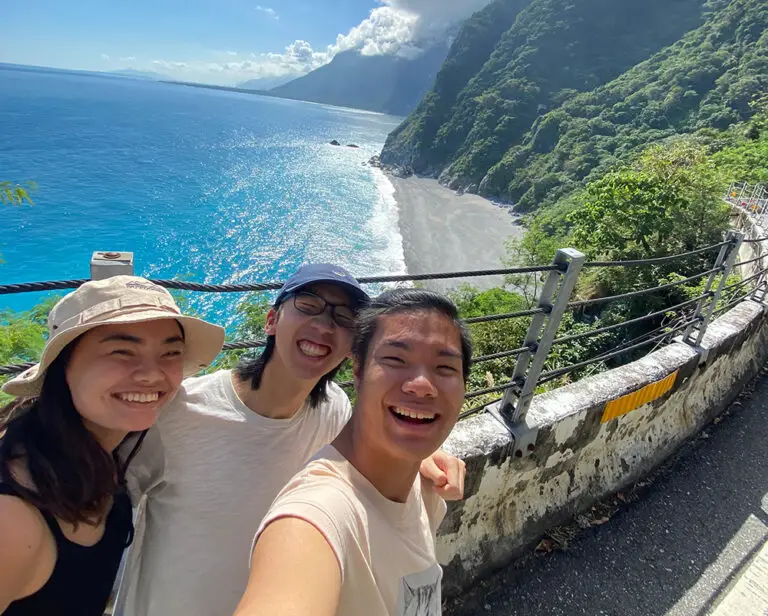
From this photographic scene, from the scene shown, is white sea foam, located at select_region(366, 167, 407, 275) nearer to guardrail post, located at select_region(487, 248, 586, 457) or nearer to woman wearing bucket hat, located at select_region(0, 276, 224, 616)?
guardrail post, located at select_region(487, 248, 586, 457)

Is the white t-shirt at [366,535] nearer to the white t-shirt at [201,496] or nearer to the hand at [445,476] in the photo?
the hand at [445,476]

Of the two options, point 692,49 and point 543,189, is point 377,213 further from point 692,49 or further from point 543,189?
point 692,49

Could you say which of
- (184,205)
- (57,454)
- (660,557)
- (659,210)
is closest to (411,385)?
(57,454)

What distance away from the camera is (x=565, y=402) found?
2.91 m

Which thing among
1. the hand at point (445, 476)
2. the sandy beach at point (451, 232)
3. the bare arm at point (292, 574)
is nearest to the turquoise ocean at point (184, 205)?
the sandy beach at point (451, 232)

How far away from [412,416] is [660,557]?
2645 mm

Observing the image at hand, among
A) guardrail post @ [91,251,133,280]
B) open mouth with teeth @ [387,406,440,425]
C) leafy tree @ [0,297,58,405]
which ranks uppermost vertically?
guardrail post @ [91,251,133,280]

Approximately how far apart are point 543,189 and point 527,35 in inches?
2517

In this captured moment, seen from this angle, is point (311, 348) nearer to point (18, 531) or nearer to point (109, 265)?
point (109, 265)

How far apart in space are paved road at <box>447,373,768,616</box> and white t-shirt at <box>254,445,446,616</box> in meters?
1.61

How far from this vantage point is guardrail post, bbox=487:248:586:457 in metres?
2.33

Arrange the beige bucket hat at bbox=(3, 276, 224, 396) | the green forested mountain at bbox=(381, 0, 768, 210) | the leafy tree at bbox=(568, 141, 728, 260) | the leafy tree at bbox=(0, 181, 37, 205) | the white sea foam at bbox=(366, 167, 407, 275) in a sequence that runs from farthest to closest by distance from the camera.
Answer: the green forested mountain at bbox=(381, 0, 768, 210) → the white sea foam at bbox=(366, 167, 407, 275) → the leafy tree at bbox=(568, 141, 728, 260) → the leafy tree at bbox=(0, 181, 37, 205) → the beige bucket hat at bbox=(3, 276, 224, 396)

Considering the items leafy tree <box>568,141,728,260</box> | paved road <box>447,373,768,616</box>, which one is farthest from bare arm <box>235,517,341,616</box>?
leafy tree <box>568,141,728,260</box>

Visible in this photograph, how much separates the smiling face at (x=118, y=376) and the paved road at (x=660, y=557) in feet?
6.98
